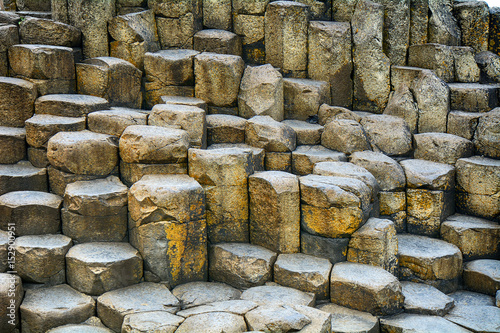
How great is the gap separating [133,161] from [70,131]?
3.79 ft

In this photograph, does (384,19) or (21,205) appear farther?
(384,19)

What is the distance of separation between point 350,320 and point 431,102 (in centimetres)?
440

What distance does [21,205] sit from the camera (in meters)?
6.98

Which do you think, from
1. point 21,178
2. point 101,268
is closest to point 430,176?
point 101,268

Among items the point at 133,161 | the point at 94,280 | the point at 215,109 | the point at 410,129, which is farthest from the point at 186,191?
the point at 410,129

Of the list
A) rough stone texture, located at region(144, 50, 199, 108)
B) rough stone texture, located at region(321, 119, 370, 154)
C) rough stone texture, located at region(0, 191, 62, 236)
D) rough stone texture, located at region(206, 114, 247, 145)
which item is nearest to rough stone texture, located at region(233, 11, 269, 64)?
rough stone texture, located at region(144, 50, 199, 108)

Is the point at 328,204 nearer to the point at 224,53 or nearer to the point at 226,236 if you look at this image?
the point at 226,236

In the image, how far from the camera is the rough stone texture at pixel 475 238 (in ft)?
26.3

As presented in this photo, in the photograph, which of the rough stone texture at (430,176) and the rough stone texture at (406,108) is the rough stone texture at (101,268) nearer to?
the rough stone texture at (430,176)

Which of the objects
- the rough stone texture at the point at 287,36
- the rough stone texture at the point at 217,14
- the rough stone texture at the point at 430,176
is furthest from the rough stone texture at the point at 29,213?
the rough stone texture at the point at 430,176

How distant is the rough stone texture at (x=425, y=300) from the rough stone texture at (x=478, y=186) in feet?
5.76

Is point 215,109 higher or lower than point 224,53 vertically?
lower

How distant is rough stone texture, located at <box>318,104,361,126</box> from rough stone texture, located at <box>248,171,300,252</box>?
7.00 ft

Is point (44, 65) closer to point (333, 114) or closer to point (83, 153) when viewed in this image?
point (83, 153)
